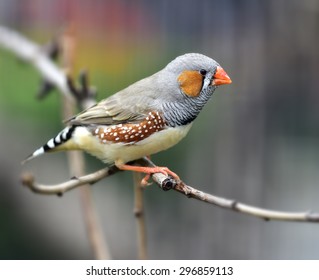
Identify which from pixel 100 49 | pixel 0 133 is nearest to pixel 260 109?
pixel 100 49

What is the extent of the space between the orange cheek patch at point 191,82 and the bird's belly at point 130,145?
0.12 m

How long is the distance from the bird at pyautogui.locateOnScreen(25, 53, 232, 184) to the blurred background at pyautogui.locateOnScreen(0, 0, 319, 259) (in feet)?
7.07

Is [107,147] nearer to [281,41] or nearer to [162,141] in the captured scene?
[162,141]

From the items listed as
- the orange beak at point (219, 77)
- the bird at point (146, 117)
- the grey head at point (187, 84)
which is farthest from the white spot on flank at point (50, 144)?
the orange beak at point (219, 77)

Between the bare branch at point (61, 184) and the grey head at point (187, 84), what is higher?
the grey head at point (187, 84)

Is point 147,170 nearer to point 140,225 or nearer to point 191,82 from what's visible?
point 140,225

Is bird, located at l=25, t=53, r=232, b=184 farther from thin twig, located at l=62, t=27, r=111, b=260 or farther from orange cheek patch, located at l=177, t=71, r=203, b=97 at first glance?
thin twig, located at l=62, t=27, r=111, b=260

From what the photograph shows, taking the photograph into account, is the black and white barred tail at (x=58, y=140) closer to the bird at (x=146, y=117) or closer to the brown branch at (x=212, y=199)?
the bird at (x=146, y=117)

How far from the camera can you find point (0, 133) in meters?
4.07

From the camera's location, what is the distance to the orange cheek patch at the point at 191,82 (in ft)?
3.95

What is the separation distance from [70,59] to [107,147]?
43 centimetres

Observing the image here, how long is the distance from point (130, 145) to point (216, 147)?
2.64 meters

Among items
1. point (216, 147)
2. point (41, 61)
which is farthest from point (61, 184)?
point (216, 147)

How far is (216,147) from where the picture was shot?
409 cm
